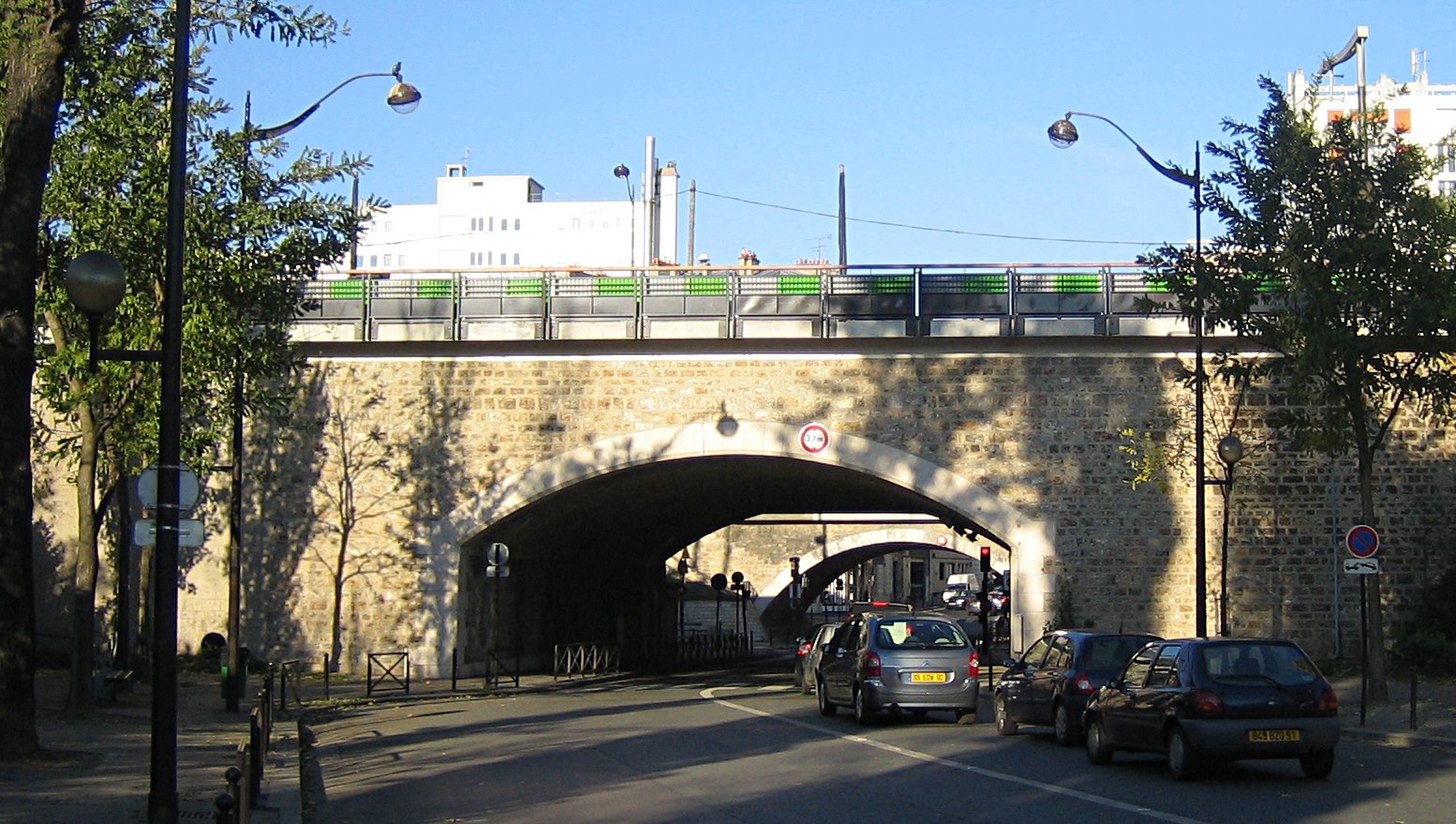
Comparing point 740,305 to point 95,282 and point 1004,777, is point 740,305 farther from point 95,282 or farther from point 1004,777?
point 95,282

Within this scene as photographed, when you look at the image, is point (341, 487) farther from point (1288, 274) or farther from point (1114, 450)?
point (1288, 274)

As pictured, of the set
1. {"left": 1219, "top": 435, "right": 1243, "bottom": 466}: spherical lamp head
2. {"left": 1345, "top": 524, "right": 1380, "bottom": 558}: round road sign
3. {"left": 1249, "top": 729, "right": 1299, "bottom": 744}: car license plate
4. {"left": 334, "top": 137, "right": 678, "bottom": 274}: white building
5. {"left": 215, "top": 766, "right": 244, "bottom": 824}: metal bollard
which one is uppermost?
{"left": 334, "top": 137, "right": 678, "bottom": 274}: white building

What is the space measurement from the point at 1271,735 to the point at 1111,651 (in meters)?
4.44

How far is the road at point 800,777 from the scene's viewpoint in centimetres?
1230

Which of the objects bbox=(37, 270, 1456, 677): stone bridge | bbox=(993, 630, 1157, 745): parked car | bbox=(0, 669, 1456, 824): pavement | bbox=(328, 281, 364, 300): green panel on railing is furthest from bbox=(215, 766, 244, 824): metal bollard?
bbox=(328, 281, 364, 300): green panel on railing

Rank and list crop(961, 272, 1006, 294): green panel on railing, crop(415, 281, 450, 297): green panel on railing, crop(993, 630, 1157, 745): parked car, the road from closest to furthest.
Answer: the road, crop(993, 630, 1157, 745): parked car, crop(961, 272, 1006, 294): green panel on railing, crop(415, 281, 450, 297): green panel on railing

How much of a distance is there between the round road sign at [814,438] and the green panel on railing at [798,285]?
2.61 metres

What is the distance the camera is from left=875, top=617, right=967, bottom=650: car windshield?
20.7 m

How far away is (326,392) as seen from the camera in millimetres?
32281

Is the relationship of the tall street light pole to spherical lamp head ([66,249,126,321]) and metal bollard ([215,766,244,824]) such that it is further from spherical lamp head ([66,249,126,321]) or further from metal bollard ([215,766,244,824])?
metal bollard ([215,766,244,824])

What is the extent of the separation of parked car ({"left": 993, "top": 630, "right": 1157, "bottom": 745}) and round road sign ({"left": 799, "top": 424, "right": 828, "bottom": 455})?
11.7 m

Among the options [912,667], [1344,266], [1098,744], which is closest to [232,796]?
[1098,744]

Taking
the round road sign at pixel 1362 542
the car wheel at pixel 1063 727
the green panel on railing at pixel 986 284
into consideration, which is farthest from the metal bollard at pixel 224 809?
the green panel on railing at pixel 986 284

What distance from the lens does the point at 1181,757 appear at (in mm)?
14109
